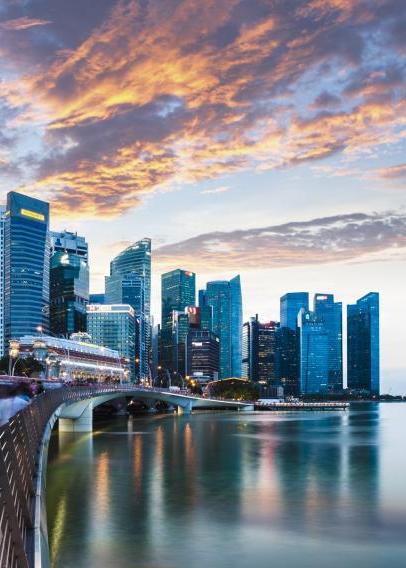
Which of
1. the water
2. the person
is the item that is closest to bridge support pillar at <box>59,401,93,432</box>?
the water

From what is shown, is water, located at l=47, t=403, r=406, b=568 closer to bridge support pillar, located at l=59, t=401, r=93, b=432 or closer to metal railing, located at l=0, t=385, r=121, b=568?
metal railing, located at l=0, t=385, r=121, b=568

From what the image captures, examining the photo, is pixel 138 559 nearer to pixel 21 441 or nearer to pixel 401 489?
pixel 21 441

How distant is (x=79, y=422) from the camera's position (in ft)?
341

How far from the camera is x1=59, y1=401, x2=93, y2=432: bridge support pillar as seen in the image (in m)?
103

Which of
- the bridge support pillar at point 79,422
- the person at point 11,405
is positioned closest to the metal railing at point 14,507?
the person at point 11,405

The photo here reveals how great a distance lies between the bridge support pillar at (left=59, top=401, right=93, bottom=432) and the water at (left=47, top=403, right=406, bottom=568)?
24718mm

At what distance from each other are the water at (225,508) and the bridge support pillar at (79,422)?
973 inches

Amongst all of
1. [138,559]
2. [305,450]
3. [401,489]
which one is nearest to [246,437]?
[305,450]

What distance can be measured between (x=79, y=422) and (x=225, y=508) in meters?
67.1

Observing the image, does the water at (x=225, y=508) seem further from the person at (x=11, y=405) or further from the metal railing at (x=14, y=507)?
the metal railing at (x=14, y=507)

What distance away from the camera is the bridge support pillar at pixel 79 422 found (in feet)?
337

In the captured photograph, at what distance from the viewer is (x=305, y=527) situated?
1350 inches

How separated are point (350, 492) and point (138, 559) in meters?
22.4

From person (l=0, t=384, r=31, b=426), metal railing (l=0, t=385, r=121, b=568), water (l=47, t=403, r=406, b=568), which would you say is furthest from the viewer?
person (l=0, t=384, r=31, b=426)
